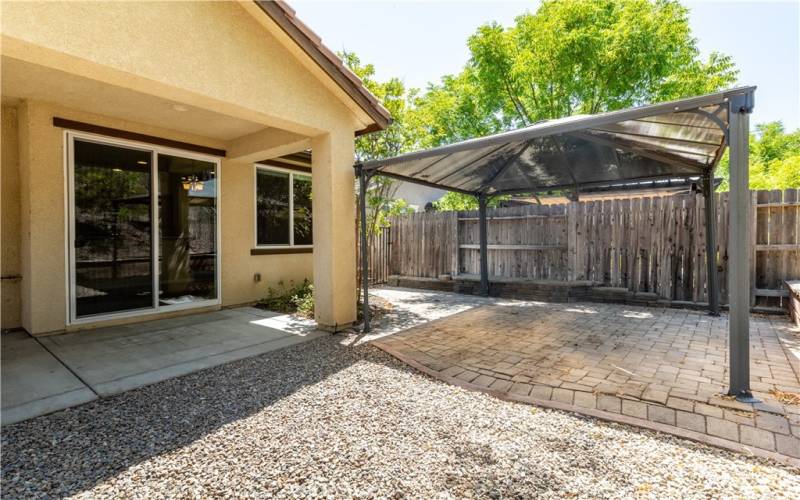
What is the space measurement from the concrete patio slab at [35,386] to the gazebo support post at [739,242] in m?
5.46

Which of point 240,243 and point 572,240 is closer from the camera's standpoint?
point 240,243

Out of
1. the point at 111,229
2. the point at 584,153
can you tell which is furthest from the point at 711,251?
the point at 111,229

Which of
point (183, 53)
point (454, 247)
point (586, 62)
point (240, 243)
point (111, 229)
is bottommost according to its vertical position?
point (454, 247)

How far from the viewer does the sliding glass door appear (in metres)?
5.21

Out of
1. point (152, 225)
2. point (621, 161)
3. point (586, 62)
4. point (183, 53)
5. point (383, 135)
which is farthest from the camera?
point (586, 62)

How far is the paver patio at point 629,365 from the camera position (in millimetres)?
2639

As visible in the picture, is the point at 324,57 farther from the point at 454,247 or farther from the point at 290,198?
the point at 454,247

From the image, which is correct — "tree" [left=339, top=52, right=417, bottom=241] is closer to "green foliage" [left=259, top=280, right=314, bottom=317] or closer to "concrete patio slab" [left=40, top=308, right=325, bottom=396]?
"green foliage" [left=259, top=280, right=314, bottom=317]

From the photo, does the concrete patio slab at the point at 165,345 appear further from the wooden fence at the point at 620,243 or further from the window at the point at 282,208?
the wooden fence at the point at 620,243

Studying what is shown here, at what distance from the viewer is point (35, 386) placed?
326 centimetres

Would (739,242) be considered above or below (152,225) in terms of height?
below

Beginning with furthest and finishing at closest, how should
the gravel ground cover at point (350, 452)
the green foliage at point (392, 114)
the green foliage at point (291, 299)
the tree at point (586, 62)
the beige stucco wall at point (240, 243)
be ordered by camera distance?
the tree at point (586, 62), the beige stucco wall at point (240, 243), the green foliage at point (392, 114), the green foliage at point (291, 299), the gravel ground cover at point (350, 452)

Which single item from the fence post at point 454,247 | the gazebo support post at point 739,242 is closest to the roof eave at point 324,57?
the gazebo support post at point 739,242

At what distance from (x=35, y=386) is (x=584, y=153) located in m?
7.39
